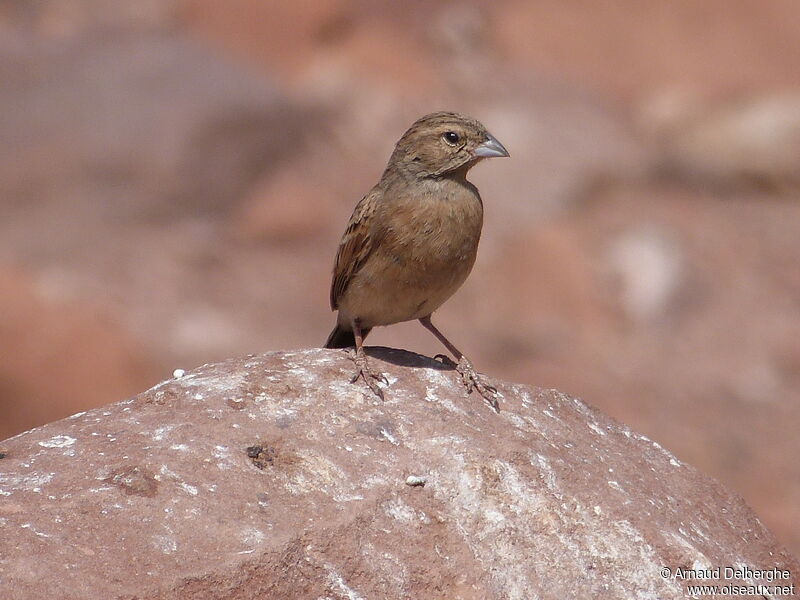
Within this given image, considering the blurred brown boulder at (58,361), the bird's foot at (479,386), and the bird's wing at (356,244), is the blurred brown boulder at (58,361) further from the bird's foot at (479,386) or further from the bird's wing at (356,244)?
the bird's foot at (479,386)

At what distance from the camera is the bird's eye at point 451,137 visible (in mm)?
6434

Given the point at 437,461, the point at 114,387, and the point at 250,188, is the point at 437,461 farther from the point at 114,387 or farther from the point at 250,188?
the point at 250,188

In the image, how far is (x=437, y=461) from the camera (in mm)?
5156

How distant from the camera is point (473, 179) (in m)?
16.6

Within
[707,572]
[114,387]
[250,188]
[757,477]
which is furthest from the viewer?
[250,188]

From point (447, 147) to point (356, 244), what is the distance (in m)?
0.68

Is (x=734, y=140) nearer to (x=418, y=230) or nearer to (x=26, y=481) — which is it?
(x=418, y=230)

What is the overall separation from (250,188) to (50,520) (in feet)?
39.2

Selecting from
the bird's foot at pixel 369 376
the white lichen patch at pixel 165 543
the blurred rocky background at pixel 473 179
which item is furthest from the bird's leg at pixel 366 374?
the blurred rocky background at pixel 473 179

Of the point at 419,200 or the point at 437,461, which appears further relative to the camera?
the point at 419,200

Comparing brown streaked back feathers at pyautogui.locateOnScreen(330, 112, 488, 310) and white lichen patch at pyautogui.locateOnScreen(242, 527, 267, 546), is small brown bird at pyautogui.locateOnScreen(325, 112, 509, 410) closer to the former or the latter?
brown streaked back feathers at pyautogui.locateOnScreen(330, 112, 488, 310)

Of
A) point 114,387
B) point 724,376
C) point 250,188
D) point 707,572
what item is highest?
point 250,188

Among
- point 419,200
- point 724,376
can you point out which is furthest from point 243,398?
point 724,376

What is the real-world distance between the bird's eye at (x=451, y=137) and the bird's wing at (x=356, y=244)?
451mm
